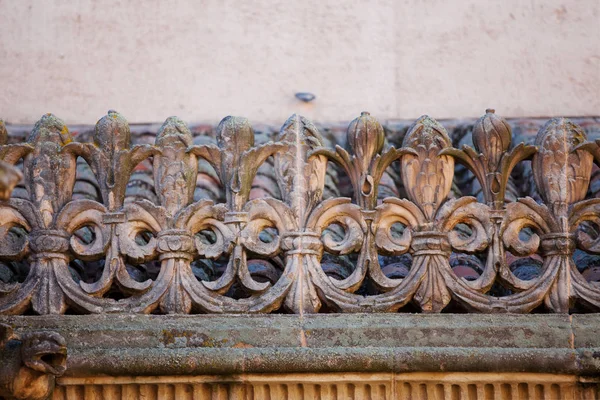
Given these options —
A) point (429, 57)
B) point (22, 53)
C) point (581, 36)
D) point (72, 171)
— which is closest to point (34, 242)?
point (72, 171)

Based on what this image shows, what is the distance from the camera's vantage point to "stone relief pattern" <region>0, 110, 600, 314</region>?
6609mm

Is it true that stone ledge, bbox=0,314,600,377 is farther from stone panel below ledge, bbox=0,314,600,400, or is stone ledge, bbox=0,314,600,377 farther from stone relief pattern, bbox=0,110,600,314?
stone relief pattern, bbox=0,110,600,314

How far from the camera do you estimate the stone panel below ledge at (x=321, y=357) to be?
247 inches

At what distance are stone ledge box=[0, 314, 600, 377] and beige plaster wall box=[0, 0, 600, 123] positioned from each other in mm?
3155

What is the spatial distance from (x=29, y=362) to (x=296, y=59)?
4.06 metres

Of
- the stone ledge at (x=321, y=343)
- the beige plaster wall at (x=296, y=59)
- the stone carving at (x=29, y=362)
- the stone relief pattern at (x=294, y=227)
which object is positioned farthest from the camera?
the beige plaster wall at (x=296, y=59)

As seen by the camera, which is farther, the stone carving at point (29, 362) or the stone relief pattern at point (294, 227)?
the stone relief pattern at point (294, 227)

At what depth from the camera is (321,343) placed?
638 cm

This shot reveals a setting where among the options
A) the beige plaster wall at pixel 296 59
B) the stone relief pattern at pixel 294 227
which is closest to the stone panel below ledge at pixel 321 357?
the stone relief pattern at pixel 294 227

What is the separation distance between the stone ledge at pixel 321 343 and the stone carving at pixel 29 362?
0.19 m

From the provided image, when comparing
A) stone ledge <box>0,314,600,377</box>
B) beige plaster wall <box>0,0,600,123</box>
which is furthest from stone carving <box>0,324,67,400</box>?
beige plaster wall <box>0,0,600,123</box>

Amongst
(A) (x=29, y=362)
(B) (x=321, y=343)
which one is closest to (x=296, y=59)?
(B) (x=321, y=343)

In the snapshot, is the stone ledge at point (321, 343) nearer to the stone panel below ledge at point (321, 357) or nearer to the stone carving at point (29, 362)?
the stone panel below ledge at point (321, 357)

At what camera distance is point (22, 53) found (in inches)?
375
